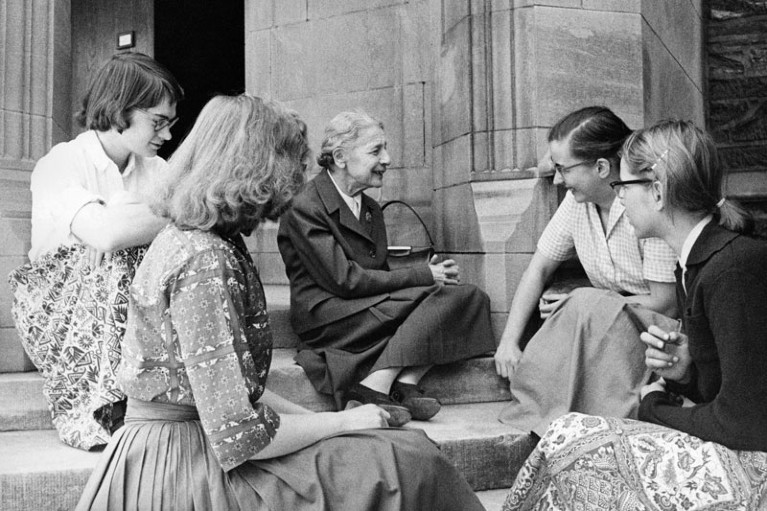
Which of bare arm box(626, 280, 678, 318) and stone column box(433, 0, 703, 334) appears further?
stone column box(433, 0, 703, 334)

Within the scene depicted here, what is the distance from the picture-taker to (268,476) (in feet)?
5.65

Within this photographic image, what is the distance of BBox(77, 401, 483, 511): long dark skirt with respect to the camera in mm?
1687

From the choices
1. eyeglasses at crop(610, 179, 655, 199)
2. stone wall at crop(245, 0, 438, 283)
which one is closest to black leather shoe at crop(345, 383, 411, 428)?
eyeglasses at crop(610, 179, 655, 199)

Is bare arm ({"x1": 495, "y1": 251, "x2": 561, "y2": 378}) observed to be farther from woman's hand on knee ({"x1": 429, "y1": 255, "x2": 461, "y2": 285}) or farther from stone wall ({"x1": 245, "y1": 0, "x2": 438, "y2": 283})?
stone wall ({"x1": 245, "y1": 0, "x2": 438, "y2": 283})

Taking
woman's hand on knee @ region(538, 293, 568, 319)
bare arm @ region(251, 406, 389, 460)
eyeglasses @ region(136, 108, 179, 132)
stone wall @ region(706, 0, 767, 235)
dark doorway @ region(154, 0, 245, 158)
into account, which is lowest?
bare arm @ region(251, 406, 389, 460)

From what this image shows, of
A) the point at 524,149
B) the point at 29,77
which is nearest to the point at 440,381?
the point at 524,149

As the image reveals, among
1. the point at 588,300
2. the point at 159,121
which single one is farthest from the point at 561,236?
the point at 159,121

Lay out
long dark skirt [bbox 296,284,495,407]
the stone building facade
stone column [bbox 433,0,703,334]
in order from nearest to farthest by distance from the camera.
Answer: long dark skirt [bbox 296,284,495,407] → the stone building facade → stone column [bbox 433,0,703,334]

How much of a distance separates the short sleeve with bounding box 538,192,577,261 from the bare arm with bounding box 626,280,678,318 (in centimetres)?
50

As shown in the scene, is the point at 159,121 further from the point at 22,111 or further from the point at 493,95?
the point at 493,95

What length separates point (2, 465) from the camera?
2463 millimetres

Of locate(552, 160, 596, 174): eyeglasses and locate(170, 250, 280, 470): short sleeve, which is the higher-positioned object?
locate(552, 160, 596, 174): eyeglasses

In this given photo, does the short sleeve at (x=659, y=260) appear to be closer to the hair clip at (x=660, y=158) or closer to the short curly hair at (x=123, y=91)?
the hair clip at (x=660, y=158)

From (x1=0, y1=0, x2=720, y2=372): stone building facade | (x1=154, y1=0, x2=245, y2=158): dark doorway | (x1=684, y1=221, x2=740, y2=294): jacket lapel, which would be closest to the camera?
(x1=684, y1=221, x2=740, y2=294): jacket lapel
